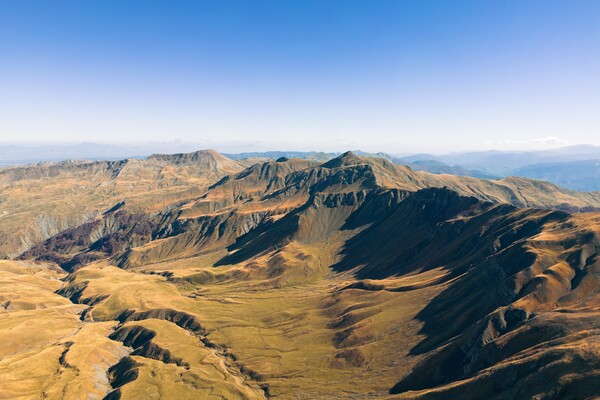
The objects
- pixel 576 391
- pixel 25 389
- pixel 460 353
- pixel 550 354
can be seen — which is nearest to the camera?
pixel 576 391

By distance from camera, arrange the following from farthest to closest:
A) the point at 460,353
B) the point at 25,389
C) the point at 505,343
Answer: the point at 25,389 < the point at 460,353 < the point at 505,343

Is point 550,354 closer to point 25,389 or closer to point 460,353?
point 460,353

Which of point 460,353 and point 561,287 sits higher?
point 561,287

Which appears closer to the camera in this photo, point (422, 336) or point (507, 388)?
point (507, 388)

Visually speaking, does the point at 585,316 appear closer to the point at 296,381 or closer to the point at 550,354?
the point at 550,354

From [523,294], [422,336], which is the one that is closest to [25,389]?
[422,336]

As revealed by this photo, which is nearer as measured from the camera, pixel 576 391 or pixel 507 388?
pixel 576 391

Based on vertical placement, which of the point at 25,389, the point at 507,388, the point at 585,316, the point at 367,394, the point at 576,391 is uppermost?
the point at 585,316

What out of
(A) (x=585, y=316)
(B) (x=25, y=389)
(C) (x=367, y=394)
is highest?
(A) (x=585, y=316)

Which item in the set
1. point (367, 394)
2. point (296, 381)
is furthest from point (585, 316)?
point (296, 381)
